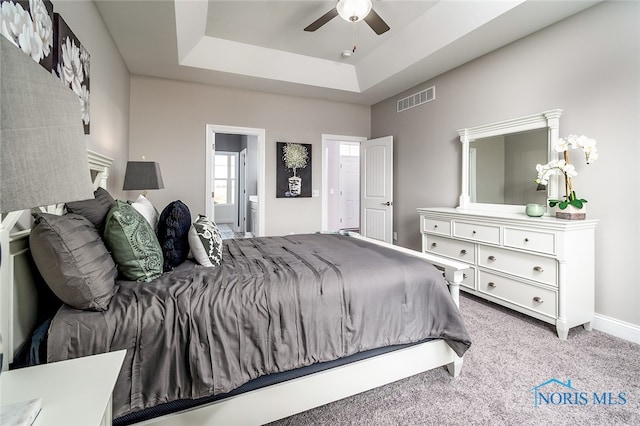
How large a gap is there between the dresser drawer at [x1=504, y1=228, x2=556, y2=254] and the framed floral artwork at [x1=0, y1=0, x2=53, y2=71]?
3.43 metres

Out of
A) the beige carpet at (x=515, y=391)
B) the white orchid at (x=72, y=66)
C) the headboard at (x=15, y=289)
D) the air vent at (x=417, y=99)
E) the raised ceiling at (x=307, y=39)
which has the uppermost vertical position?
the raised ceiling at (x=307, y=39)

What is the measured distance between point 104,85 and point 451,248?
3906 millimetres

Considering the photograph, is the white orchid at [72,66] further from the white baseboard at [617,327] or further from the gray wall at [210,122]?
the white baseboard at [617,327]

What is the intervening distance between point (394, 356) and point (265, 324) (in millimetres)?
806

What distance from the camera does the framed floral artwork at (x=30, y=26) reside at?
1.17m

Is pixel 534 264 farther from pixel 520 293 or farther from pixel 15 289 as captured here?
pixel 15 289

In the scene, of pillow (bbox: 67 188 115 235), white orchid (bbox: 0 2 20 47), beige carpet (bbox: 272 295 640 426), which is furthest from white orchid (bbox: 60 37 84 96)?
beige carpet (bbox: 272 295 640 426)

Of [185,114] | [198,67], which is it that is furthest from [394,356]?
[185,114]

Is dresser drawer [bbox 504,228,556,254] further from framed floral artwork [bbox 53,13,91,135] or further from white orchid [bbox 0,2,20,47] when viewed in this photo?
white orchid [bbox 0,2,20,47]

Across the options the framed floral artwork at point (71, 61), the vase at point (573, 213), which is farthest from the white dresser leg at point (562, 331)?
the framed floral artwork at point (71, 61)

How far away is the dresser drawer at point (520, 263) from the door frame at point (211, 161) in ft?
10.3

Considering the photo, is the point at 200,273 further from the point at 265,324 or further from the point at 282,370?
the point at 282,370

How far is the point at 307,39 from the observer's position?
3.67 meters

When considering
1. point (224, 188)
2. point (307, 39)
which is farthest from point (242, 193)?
point (307, 39)
